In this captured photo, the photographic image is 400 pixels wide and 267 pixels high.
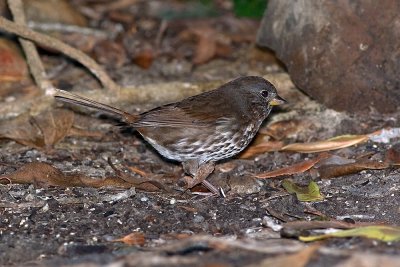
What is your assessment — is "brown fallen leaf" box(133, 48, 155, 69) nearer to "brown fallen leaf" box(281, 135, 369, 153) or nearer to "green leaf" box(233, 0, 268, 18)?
"green leaf" box(233, 0, 268, 18)

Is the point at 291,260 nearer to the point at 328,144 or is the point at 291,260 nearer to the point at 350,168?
the point at 350,168

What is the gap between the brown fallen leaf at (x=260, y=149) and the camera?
6832 millimetres

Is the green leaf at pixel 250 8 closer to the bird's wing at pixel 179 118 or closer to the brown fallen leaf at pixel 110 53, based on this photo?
the brown fallen leaf at pixel 110 53

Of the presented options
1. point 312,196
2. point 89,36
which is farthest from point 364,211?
point 89,36

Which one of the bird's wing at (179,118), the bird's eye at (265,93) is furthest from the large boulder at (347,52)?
the bird's wing at (179,118)

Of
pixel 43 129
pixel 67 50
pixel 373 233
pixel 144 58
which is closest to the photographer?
pixel 373 233

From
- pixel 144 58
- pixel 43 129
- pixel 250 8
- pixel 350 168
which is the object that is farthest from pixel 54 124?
pixel 250 8

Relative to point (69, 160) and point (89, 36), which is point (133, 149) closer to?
point (69, 160)

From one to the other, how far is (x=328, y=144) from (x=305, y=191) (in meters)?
0.90

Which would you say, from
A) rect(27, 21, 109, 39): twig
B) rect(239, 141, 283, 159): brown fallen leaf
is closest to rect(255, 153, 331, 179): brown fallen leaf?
rect(239, 141, 283, 159): brown fallen leaf

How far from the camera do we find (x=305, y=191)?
5906 mm

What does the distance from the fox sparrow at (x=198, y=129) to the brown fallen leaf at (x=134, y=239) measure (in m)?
1.12

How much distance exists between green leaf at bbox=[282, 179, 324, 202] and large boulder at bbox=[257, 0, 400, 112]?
1346mm

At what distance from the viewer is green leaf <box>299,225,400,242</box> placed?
4.72m
